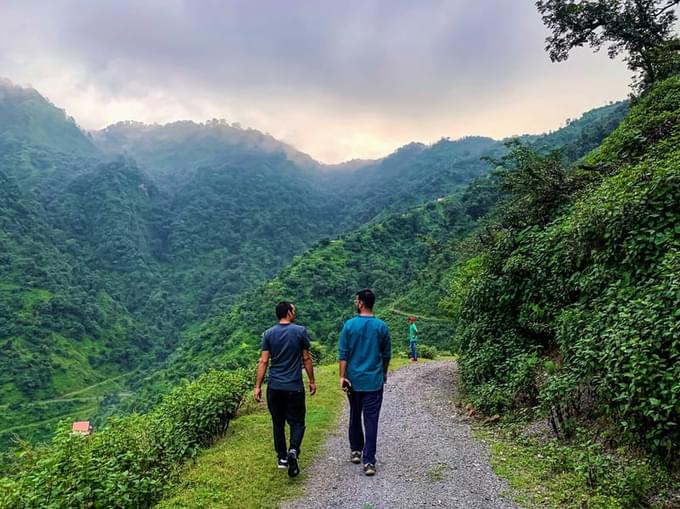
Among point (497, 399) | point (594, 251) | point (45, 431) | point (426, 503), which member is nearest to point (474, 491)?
point (426, 503)

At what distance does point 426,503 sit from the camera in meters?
4.46

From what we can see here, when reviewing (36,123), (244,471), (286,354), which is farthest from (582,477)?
(36,123)

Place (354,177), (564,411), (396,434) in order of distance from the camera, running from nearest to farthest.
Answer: (564,411)
(396,434)
(354,177)

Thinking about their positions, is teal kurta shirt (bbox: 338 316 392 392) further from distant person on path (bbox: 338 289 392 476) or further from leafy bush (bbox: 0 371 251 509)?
leafy bush (bbox: 0 371 251 509)

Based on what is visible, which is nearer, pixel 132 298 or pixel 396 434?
pixel 396 434

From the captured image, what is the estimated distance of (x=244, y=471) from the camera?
5.43 metres

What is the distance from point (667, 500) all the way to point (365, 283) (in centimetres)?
4726

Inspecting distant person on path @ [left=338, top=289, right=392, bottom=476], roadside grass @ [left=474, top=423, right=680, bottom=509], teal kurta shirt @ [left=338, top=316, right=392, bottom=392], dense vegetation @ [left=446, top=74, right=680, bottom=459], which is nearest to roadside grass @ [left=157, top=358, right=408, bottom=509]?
distant person on path @ [left=338, top=289, right=392, bottom=476]

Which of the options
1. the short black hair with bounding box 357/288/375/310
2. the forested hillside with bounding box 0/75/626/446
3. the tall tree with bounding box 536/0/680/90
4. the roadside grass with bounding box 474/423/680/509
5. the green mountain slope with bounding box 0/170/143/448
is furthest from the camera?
the green mountain slope with bounding box 0/170/143/448

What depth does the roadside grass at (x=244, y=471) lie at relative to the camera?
4680 millimetres

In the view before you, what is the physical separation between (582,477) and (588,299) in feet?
9.43

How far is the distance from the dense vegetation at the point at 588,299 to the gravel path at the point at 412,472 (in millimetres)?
1238

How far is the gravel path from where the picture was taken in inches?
179

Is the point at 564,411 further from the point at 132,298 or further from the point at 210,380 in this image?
the point at 132,298
